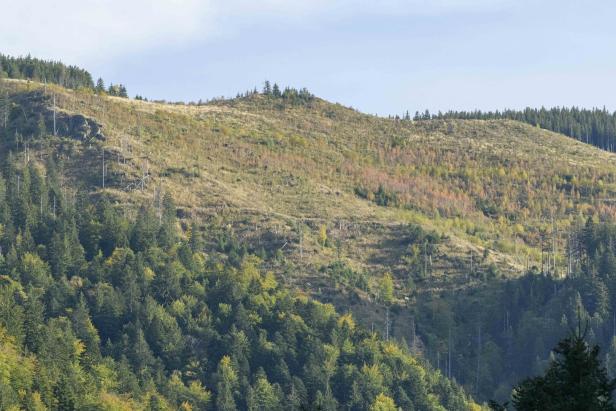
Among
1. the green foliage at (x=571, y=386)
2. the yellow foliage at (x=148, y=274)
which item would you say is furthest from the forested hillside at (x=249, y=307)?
the green foliage at (x=571, y=386)

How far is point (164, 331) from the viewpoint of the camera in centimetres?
16000

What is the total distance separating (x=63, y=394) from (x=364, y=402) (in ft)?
114

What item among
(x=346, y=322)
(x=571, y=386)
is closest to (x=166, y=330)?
(x=346, y=322)

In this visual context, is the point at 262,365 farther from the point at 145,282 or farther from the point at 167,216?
the point at 167,216

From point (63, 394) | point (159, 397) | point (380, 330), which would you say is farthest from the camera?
point (380, 330)

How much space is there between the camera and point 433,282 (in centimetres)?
18838

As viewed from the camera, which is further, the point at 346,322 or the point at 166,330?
the point at 346,322

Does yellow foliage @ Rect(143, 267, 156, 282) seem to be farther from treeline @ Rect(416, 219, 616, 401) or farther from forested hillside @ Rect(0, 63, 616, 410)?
treeline @ Rect(416, 219, 616, 401)

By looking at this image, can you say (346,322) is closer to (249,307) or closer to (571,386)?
(249,307)

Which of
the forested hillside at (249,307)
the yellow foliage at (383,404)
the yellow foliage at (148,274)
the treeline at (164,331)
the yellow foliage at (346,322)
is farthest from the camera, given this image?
the yellow foliage at (148,274)

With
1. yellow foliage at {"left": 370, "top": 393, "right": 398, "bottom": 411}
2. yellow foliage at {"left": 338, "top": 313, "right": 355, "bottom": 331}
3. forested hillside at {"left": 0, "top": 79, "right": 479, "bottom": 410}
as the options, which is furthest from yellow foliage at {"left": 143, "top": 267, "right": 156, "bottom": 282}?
yellow foliage at {"left": 370, "top": 393, "right": 398, "bottom": 411}

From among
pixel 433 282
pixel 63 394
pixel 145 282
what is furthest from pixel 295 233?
pixel 63 394

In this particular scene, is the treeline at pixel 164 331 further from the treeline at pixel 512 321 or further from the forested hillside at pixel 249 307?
the treeline at pixel 512 321

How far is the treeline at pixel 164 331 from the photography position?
147375 millimetres
